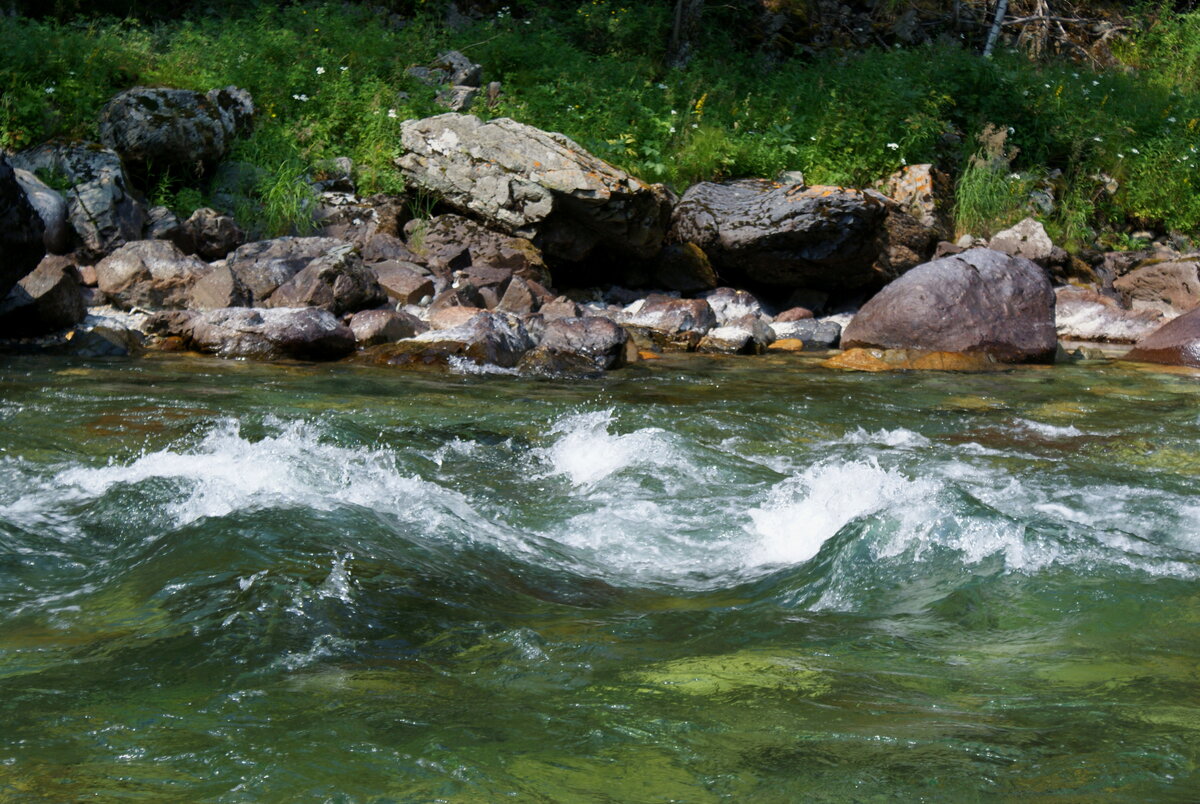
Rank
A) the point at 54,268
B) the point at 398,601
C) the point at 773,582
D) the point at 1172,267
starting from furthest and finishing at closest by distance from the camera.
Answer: the point at 1172,267 < the point at 54,268 < the point at 773,582 < the point at 398,601

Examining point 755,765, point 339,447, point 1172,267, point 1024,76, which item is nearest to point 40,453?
point 339,447

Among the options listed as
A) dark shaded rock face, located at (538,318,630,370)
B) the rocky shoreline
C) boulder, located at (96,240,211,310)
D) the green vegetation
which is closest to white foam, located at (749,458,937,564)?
the rocky shoreline

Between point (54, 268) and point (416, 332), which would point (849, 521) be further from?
point (54, 268)

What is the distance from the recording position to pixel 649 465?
4.84 m

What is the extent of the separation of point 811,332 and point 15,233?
6860 mm

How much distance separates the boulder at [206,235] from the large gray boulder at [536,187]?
6.94ft

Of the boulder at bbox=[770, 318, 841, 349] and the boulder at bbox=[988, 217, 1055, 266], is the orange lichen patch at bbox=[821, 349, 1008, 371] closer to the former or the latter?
the boulder at bbox=[770, 318, 841, 349]

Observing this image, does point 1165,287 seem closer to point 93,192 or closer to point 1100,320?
point 1100,320

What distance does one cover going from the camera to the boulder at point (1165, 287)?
1159 centimetres

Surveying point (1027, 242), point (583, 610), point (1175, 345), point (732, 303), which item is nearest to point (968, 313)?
point (1175, 345)

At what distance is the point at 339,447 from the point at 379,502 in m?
1.19

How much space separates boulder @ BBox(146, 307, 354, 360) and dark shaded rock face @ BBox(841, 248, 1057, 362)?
15.2 ft

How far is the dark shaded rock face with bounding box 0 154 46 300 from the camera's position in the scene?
7.42 m

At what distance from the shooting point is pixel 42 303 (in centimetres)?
810
